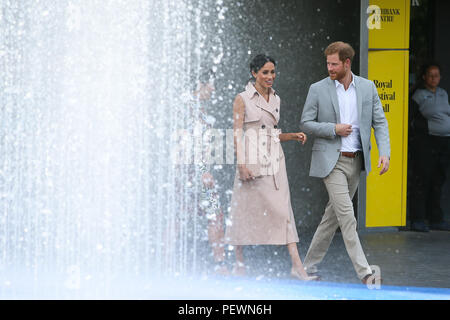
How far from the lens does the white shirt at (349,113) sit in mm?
6445

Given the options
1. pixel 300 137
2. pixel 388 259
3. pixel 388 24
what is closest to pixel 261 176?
pixel 300 137

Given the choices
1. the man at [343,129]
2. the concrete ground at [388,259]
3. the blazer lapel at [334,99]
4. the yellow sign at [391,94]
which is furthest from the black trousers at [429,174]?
the blazer lapel at [334,99]

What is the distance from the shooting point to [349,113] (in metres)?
6.50

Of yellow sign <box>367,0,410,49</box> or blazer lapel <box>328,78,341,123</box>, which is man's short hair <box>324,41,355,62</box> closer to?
blazer lapel <box>328,78,341,123</box>

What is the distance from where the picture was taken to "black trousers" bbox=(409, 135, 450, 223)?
991cm

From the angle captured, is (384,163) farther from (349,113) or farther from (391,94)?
(391,94)

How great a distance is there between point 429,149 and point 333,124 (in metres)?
3.85

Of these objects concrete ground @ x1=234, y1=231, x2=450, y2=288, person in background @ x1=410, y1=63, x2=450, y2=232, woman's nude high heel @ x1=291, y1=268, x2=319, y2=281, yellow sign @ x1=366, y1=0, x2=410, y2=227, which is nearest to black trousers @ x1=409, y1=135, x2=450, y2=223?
person in background @ x1=410, y1=63, x2=450, y2=232

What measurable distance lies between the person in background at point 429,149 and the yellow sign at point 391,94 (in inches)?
6.8

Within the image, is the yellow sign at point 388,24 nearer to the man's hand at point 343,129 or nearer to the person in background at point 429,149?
the person in background at point 429,149

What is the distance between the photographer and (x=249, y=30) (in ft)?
30.5

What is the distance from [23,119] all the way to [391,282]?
361cm
